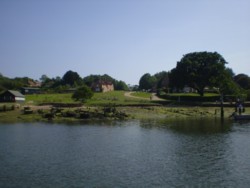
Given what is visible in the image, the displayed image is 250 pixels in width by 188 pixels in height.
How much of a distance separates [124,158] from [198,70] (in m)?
91.0

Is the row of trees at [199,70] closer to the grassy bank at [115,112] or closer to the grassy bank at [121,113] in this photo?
the grassy bank at [115,112]

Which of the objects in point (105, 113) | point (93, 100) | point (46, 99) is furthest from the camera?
point (93, 100)

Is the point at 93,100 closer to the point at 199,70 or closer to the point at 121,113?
the point at 121,113

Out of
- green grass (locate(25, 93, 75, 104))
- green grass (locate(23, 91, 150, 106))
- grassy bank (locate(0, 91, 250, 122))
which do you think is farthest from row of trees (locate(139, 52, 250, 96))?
green grass (locate(25, 93, 75, 104))

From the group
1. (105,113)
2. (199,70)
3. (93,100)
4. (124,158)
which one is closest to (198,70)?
(199,70)

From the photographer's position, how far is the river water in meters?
30.1

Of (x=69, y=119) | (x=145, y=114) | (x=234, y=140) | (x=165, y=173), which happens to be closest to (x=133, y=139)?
(x=234, y=140)

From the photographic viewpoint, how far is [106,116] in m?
85.5

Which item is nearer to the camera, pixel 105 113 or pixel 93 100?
pixel 105 113

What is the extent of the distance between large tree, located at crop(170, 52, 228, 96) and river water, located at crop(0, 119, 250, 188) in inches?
2473

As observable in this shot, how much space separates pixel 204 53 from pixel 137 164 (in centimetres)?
9830

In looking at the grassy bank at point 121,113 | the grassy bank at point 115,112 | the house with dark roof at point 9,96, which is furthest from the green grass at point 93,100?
the grassy bank at point 121,113

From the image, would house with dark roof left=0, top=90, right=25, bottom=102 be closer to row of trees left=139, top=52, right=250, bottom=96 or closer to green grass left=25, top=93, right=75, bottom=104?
green grass left=25, top=93, right=75, bottom=104

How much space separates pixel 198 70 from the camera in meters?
125
